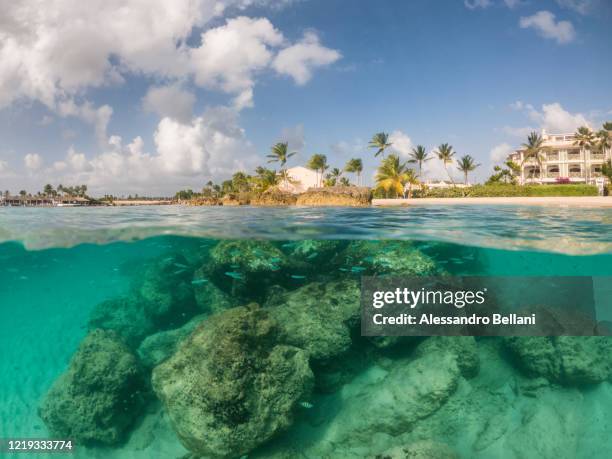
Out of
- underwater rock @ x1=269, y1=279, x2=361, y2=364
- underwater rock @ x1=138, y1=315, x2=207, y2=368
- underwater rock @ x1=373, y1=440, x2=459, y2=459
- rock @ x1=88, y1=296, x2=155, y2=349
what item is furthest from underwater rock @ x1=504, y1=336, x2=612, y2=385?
rock @ x1=88, y1=296, x2=155, y2=349

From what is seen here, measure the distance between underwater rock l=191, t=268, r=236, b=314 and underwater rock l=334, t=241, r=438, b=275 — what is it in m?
3.31

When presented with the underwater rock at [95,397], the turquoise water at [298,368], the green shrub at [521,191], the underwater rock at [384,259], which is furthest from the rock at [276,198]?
the underwater rock at [95,397]

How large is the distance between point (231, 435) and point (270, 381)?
3.18ft

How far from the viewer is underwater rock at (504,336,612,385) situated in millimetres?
7293

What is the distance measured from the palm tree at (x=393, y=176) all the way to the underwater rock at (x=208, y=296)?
42.3 metres

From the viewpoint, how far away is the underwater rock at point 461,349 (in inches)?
294

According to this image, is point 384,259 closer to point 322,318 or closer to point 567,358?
point 322,318

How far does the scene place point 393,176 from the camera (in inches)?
1984

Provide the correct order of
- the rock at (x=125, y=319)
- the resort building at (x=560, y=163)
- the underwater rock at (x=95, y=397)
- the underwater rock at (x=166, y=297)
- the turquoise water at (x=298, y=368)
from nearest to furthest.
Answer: the turquoise water at (x=298, y=368) → the underwater rock at (x=95, y=397) → the rock at (x=125, y=319) → the underwater rock at (x=166, y=297) → the resort building at (x=560, y=163)

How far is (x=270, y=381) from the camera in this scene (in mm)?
5934

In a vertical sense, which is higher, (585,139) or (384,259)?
(585,139)

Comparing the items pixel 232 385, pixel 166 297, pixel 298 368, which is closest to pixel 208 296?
pixel 166 297

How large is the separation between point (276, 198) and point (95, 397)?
118ft

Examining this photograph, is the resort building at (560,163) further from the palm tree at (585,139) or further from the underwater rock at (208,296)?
the underwater rock at (208,296)
